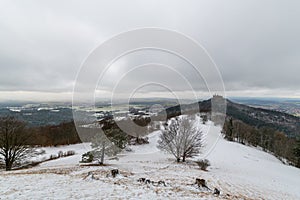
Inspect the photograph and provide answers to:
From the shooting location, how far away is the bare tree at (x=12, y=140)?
712 inches

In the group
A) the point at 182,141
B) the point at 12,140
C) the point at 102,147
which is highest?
the point at 12,140

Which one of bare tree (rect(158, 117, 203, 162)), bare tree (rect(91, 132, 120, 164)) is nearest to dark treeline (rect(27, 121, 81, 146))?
bare tree (rect(158, 117, 203, 162))

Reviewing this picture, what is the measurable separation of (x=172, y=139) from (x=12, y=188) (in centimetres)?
1802

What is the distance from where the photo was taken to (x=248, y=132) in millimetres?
65312

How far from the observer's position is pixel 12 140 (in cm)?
1847

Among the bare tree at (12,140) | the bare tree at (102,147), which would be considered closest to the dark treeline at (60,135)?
the bare tree at (12,140)

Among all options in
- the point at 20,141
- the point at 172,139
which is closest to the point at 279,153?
the point at 172,139

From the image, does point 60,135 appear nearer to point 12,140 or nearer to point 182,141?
point 12,140

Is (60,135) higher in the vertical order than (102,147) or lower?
lower

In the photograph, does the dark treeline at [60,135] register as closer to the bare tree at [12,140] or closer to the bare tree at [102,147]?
the bare tree at [12,140]

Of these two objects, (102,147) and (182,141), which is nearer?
(102,147)

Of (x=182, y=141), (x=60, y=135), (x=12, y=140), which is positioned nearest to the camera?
(x=12, y=140)

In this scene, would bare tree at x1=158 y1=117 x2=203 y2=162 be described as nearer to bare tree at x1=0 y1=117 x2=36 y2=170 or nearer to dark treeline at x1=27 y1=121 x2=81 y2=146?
bare tree at x1=0 y1=117 x2=36 y2=170

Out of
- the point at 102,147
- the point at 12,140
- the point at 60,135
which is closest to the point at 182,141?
the point at 102,147
